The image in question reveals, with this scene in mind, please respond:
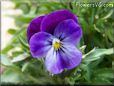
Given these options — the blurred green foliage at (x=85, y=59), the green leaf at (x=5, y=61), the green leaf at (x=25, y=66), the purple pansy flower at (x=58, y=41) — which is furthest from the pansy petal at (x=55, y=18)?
the green leaf at (x=5, y=61)

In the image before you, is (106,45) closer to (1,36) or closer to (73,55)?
(73,55)


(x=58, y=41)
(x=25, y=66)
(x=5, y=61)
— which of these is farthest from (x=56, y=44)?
(x=5, y=61)

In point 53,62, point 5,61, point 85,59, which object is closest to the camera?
point 53,62

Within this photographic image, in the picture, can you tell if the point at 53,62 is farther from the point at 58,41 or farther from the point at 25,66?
the point at 25,66

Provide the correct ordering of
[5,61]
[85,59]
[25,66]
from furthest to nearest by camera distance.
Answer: [5,61] → [25,66] → [85,59]

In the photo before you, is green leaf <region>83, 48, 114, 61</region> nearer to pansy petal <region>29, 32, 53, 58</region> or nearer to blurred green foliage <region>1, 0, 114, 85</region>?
blurred green foliage <region>1, 0, 114, 85</region>

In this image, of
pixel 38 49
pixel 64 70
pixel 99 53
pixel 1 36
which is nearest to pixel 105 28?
pixel 99 53

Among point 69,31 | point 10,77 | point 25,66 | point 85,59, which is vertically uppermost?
point 69,31
